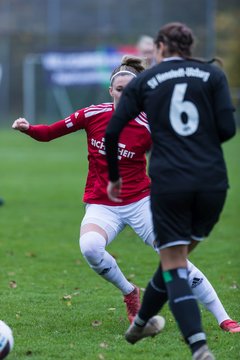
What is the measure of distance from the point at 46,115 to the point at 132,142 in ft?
101

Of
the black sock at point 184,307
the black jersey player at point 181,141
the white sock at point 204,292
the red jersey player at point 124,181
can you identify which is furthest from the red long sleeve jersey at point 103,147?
the black sock at point 184,307

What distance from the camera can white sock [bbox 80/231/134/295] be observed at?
5.82 m

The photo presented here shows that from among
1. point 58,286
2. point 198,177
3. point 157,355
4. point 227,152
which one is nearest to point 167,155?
point 198,177

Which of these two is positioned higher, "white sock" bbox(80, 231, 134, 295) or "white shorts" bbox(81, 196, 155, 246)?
"white shorts" bbox(81, 196, 155, 246)

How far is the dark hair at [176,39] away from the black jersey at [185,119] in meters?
0.06

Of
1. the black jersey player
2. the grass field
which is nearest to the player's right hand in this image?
the black jersey player

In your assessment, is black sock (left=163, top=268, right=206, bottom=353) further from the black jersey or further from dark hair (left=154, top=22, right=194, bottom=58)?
dark hair (left=154, top=22, right=194, bottom=58)

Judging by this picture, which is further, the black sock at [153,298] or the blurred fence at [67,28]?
the blurred fence at [67,28]

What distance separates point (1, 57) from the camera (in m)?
38.5

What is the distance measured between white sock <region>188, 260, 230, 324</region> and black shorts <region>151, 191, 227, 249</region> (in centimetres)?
122

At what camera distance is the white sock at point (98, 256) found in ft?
19.1

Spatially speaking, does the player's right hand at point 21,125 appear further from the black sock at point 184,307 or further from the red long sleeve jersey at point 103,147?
the black sock at point 184,307

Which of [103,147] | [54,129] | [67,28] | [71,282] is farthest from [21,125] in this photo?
[67,28]

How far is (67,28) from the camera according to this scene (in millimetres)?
39688
